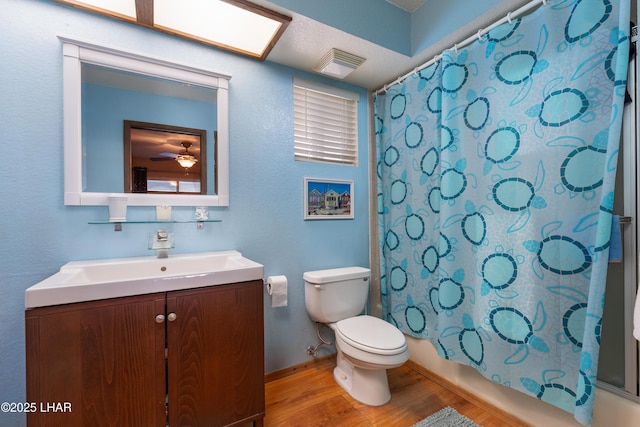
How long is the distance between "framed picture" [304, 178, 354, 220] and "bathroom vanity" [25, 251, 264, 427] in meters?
0.85

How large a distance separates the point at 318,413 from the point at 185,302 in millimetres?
1043

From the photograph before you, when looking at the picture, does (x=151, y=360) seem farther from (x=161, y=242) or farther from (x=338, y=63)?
(x=338, y=63)

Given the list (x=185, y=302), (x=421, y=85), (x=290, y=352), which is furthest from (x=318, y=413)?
(x=421, y=85)

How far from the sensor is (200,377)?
1.21 metres

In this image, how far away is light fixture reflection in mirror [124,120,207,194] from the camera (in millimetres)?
1520

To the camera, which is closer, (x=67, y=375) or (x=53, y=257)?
(x=67, y=375)

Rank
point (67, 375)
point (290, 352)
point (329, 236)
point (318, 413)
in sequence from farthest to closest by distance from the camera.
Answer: point (329, 236), point (290, 352), point (318, 413), point (67, 375)

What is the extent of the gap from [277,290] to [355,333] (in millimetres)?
552

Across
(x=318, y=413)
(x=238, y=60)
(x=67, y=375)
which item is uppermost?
(x=238, y=60)

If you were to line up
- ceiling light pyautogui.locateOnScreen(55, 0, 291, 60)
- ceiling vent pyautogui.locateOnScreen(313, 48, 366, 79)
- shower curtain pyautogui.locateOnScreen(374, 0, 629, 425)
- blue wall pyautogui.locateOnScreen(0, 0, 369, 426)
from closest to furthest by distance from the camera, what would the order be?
shower curtain pyautogui.locateOnScreen(374, 0, 629, 425) < blue wall pyautogui.locateOnScreen(0, 0, 369, 426) < ceiling light pyautogui.locateOnScreen(55, 0, 291, 60) < ceiling vent pyautogui.locateOnScreen(313, 48, 366, 79)

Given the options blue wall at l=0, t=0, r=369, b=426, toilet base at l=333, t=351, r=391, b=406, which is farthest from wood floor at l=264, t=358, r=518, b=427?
blue wall at l=0, t=0, r=369, b=426

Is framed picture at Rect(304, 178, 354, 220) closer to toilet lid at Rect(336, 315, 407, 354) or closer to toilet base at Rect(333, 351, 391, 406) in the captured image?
toilet lid at Rect(336, 315, 407, 354)

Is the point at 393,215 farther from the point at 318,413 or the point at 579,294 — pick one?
the point at 318,413

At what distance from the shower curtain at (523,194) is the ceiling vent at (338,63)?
47 centimetres
